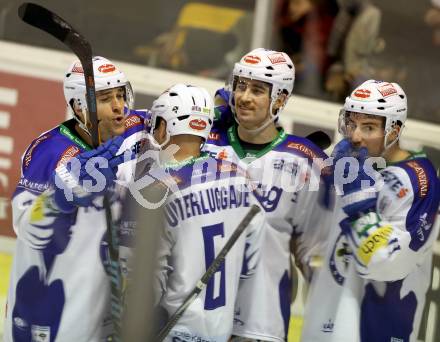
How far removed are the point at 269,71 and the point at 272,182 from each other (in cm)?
34

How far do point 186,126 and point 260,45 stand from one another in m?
2.14

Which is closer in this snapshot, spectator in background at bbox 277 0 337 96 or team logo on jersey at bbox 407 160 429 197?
team logo on jersey at bbox 407 160 429 197

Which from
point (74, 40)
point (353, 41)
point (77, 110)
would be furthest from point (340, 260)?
point (353, 41)

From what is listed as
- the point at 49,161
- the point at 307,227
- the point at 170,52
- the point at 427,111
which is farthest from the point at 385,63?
the point at 49,161

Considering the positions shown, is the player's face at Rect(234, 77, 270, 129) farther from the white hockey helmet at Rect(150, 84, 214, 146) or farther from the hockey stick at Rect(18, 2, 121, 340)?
the hockey stick at Rect(18, 2, 121, 340)

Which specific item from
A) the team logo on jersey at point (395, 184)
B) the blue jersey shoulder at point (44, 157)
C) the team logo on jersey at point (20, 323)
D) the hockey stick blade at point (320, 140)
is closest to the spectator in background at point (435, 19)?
the hockey stick blade at point (320, 140)

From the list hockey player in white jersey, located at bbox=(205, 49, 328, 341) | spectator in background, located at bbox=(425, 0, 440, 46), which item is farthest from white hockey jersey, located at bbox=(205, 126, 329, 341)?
→ spectator in background, located at bbox=(425, 0, 440, 46)

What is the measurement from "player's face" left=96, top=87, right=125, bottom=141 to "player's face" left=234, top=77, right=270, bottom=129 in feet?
1.14

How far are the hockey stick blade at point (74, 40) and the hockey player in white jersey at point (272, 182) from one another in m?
0.38

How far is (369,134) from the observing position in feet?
11.5

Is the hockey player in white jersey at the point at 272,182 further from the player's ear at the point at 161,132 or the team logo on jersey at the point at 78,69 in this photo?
the team logo on jersey at the point at 78,69

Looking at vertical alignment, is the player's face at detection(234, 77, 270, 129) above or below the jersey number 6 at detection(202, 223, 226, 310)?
above

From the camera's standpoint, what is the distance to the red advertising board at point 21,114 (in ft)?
16.9

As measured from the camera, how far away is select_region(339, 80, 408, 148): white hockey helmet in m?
3.48
